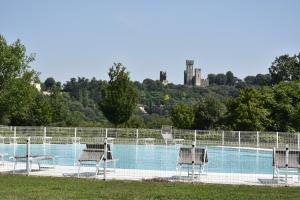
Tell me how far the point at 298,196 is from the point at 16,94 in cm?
1911

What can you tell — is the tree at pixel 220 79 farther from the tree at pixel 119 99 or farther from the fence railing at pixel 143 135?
the fence railing at pixel 143 135

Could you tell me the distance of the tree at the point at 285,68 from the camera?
5897 cm

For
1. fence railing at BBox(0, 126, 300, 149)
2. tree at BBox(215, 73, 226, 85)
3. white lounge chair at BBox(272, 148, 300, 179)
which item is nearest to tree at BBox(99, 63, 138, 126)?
fence railing at BBox(0, 126, 300, 149)

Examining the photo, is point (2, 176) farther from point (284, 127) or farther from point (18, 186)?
point (284, 127)

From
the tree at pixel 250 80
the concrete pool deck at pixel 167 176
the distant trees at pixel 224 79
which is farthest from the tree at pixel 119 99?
the distant trees at pixel 224 79

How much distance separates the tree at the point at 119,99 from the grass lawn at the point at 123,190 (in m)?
23.0

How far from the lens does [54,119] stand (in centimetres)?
4506

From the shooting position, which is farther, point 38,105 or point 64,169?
point 38,105

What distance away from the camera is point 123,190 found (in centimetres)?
1042

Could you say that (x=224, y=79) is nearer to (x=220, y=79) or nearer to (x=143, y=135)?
(x=220, y=79)

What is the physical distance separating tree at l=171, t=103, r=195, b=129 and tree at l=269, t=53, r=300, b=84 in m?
17.1

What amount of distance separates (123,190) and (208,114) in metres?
36.3

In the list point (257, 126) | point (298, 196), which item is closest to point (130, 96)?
point (257, 126)

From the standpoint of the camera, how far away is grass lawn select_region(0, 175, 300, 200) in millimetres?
9523
